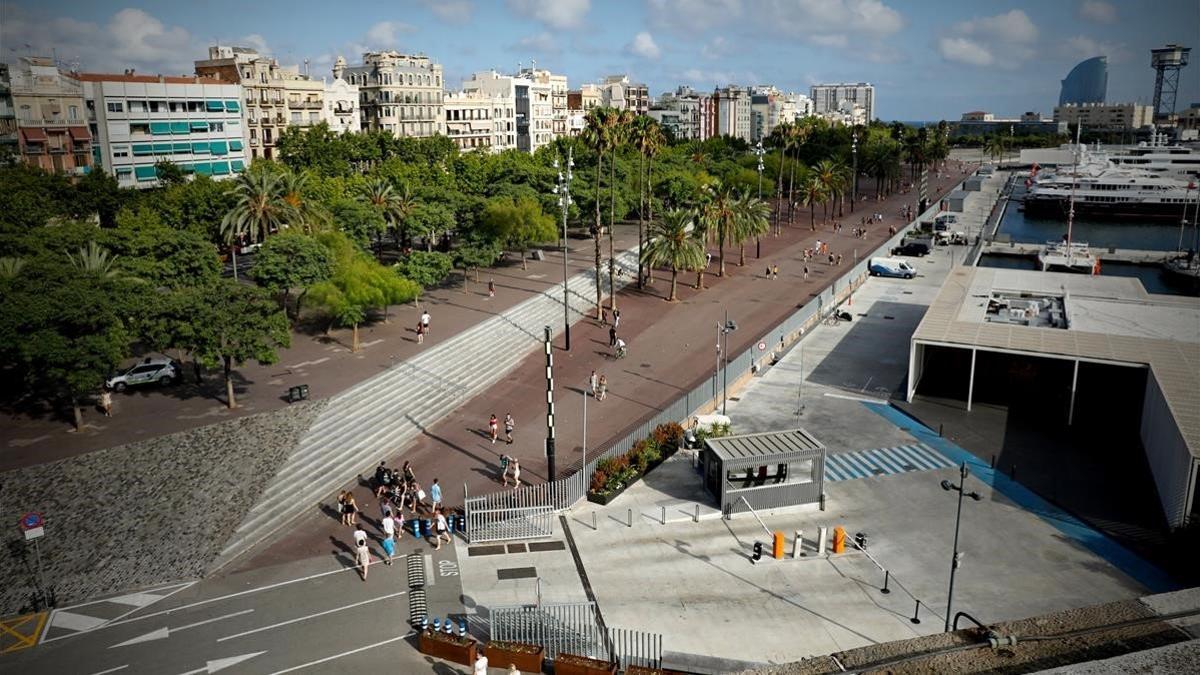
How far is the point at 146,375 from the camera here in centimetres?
3950

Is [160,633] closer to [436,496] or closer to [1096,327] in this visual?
[436,496]

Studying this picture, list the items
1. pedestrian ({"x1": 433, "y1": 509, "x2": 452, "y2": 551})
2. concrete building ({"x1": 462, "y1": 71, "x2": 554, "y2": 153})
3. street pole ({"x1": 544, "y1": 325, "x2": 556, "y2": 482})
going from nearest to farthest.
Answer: pedestrian ({"x1": 433, "y1": 509, "x2": 452, "y2": 551}) → street pole ({"x1": 544, "y1": 325, "x2": 556, "y2": 482}) → concrete building ({"x1": 462, "y1": 71, "x2": 554, "y2": 153})

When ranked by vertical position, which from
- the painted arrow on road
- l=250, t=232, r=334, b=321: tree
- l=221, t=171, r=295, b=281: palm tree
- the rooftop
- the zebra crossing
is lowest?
the painted arrow on road

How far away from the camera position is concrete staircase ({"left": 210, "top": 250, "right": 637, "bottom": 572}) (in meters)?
30.6

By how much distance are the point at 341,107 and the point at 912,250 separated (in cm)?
7781

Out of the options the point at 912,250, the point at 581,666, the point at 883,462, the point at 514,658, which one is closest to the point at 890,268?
the point at 912,250

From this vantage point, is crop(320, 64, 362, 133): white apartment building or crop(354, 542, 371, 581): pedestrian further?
crop(320, 64, 362, 133): white apartment building

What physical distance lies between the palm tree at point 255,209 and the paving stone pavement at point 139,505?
23.7 meters

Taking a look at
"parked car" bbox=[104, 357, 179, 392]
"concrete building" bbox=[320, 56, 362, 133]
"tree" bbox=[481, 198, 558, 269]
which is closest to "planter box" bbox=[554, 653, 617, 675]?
"parked car" bbox=[104, 357, 179, 392]

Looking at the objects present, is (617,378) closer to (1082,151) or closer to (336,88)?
(336,88)

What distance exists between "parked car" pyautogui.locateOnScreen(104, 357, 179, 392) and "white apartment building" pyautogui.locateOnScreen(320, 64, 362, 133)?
79.5 metres

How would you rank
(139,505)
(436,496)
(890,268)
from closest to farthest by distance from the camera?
1. (139,505)
2. (436,496)
3. (890,268)

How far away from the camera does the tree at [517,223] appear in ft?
205

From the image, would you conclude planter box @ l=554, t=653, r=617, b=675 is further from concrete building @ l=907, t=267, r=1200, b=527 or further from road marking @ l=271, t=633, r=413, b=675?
concrete building @ l=907, t=267, r=1200, b=527
